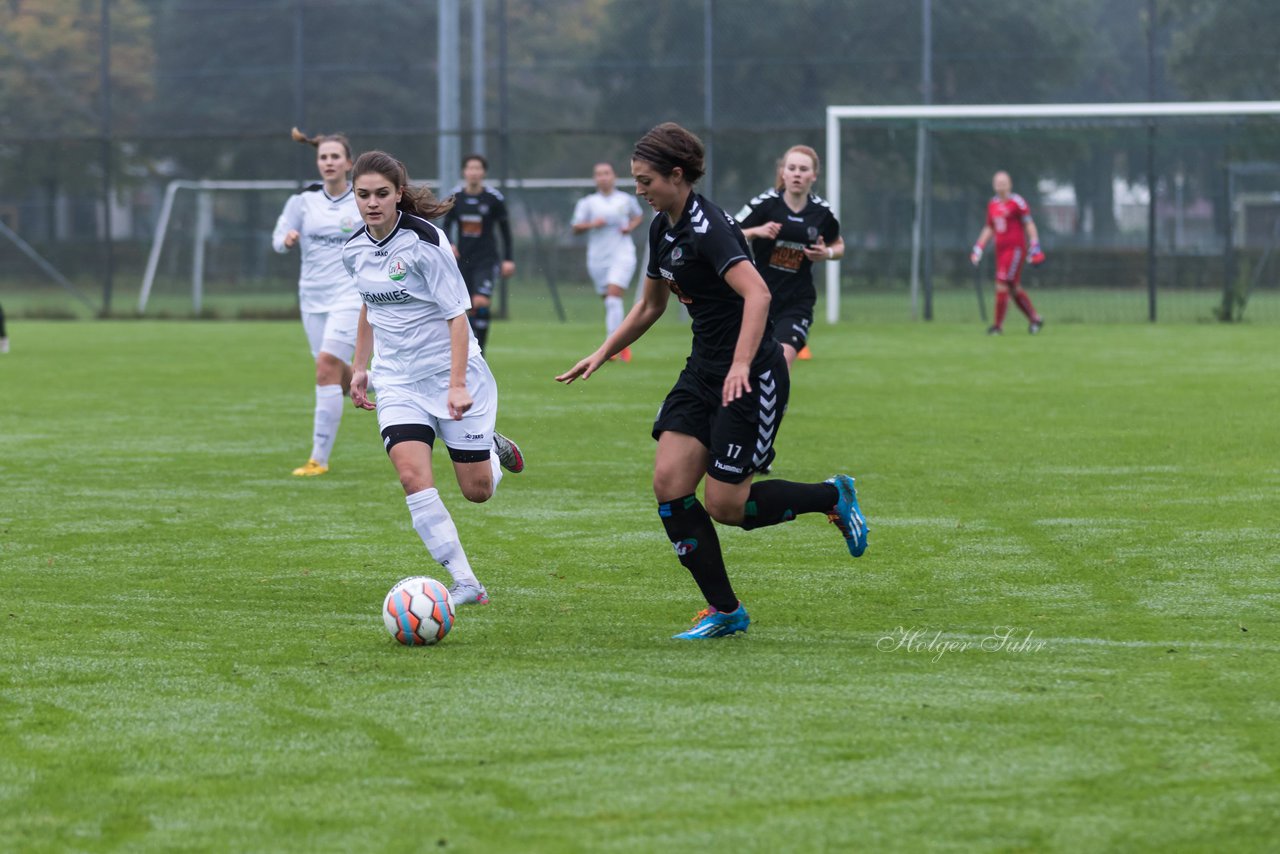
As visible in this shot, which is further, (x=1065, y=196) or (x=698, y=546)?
(x=1065, y=196)

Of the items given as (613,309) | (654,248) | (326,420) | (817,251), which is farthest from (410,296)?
(613,309)

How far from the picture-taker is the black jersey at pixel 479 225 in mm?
16438

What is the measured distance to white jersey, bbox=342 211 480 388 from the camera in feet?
21.6

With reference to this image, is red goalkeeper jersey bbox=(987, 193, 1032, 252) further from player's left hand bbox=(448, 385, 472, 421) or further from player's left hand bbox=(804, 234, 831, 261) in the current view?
player's left hand bbox=(448, 385, 472, 421)

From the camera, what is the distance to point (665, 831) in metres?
3.81

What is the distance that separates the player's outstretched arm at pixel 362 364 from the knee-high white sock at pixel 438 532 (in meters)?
0.48

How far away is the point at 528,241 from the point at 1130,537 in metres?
23.3

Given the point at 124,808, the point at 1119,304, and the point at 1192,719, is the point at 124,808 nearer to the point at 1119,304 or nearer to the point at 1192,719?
the point at 1192,719

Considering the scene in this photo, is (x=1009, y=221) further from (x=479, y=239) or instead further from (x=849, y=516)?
(x=849, y=516)

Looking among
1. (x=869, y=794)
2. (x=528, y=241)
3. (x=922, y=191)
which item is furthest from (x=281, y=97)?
(x=869, y=794)

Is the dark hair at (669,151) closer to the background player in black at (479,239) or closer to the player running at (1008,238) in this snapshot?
the background player in black at (479,239)

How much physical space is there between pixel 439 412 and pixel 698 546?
1241 millimetres

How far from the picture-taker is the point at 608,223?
2123 centimetres

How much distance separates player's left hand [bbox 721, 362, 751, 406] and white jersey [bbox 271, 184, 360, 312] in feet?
18.6
